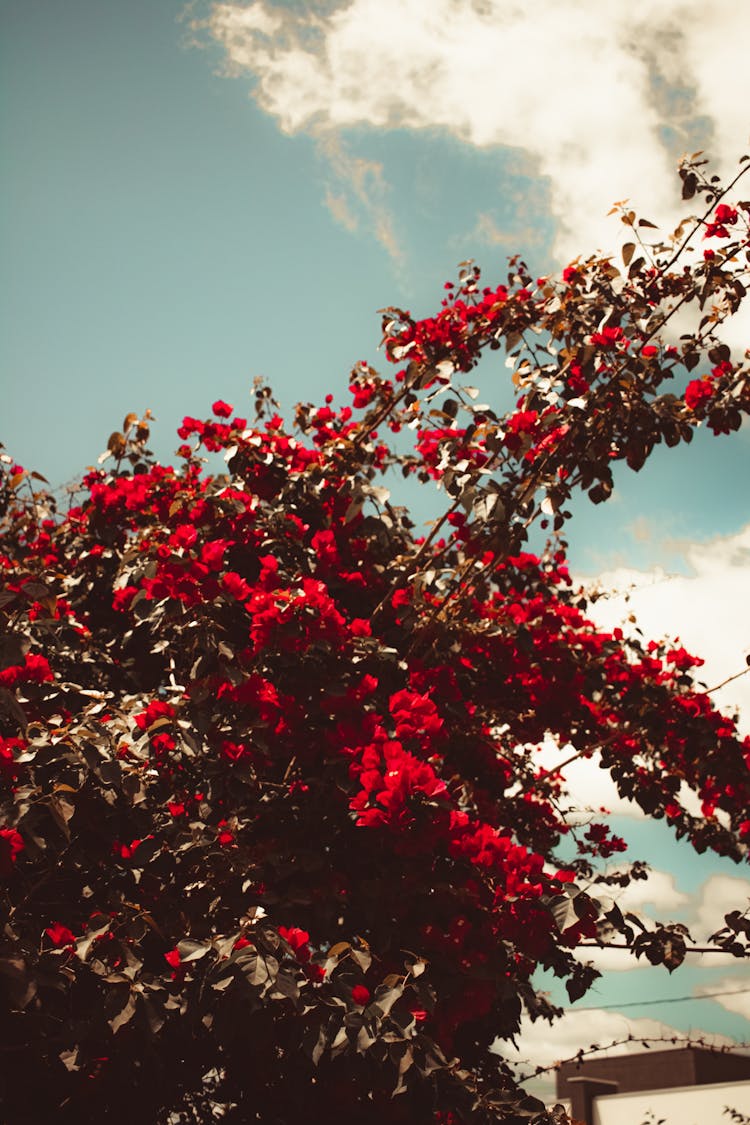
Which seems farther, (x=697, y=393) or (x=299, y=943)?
(x=697, y=393)

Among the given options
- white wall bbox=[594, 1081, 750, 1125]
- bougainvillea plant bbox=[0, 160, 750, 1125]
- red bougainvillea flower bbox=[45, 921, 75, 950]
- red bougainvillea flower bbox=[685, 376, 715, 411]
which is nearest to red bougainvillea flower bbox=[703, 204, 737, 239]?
bougainvillea plant bbox=[0, 160, 750, 1125]

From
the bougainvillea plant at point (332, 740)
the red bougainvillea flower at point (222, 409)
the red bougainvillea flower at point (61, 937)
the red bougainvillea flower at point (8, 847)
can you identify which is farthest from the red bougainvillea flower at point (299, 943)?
the red bougainvillea flower at point (222, 409)

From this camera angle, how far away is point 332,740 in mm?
2797

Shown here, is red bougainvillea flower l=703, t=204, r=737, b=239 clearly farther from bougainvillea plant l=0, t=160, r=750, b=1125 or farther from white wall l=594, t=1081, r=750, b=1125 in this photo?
white wall l=594, t=1081, r=750, b=1125

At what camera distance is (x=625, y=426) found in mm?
3305

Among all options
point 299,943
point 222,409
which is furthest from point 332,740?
point 222,409

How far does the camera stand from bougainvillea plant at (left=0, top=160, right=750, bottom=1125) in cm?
227

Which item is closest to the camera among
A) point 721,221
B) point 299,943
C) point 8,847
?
point 8,847

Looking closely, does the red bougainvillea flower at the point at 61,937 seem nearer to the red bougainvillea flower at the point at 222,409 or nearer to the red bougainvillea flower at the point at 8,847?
the red bougainvillea flower at the point at 8,847

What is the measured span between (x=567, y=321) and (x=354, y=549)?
4.82 ft

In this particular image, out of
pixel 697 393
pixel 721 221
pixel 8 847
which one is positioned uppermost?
pixel 721 221

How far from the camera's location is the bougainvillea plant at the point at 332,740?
2270 millimetres

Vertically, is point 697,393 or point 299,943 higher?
point 697,393

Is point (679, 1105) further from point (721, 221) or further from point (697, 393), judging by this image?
point (721, 221)
